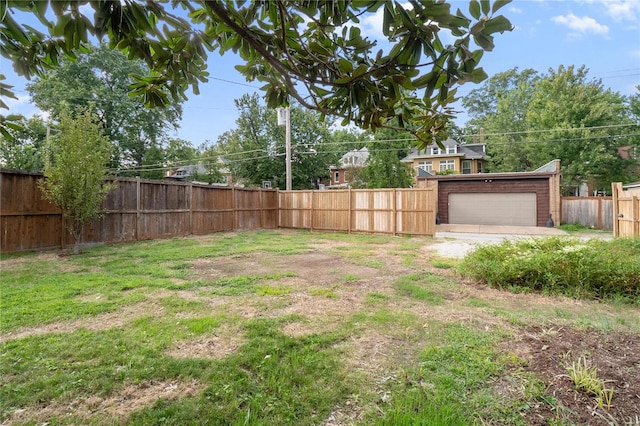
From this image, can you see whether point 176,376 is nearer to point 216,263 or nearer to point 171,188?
point 216,263

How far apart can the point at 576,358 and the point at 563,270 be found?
2431 mm

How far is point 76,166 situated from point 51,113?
58.8 ft

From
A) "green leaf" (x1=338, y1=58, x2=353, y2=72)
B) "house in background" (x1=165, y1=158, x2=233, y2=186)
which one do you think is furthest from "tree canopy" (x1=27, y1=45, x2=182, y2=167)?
"green leaf" (x1=338, y1=58, x2=353, y2=72)

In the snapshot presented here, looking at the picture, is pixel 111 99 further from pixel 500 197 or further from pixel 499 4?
pixel 499 4

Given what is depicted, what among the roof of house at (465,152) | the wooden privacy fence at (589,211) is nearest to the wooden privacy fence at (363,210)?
the wooden privacy fence at (589,211)

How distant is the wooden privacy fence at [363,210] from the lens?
10625 mm

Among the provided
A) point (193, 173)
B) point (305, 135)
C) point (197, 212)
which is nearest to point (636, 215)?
point (197, 212)

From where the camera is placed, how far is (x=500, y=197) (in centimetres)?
1536

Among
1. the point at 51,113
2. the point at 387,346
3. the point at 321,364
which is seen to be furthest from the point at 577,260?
the point at 51,113

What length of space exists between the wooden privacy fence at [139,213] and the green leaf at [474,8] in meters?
8.22

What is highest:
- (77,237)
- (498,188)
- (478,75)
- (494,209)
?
(498,188)

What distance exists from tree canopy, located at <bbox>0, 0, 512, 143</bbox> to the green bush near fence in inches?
133

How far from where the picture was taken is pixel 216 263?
19.4ft

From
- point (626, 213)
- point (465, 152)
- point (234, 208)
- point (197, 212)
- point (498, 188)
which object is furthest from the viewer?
point (465, 152)
